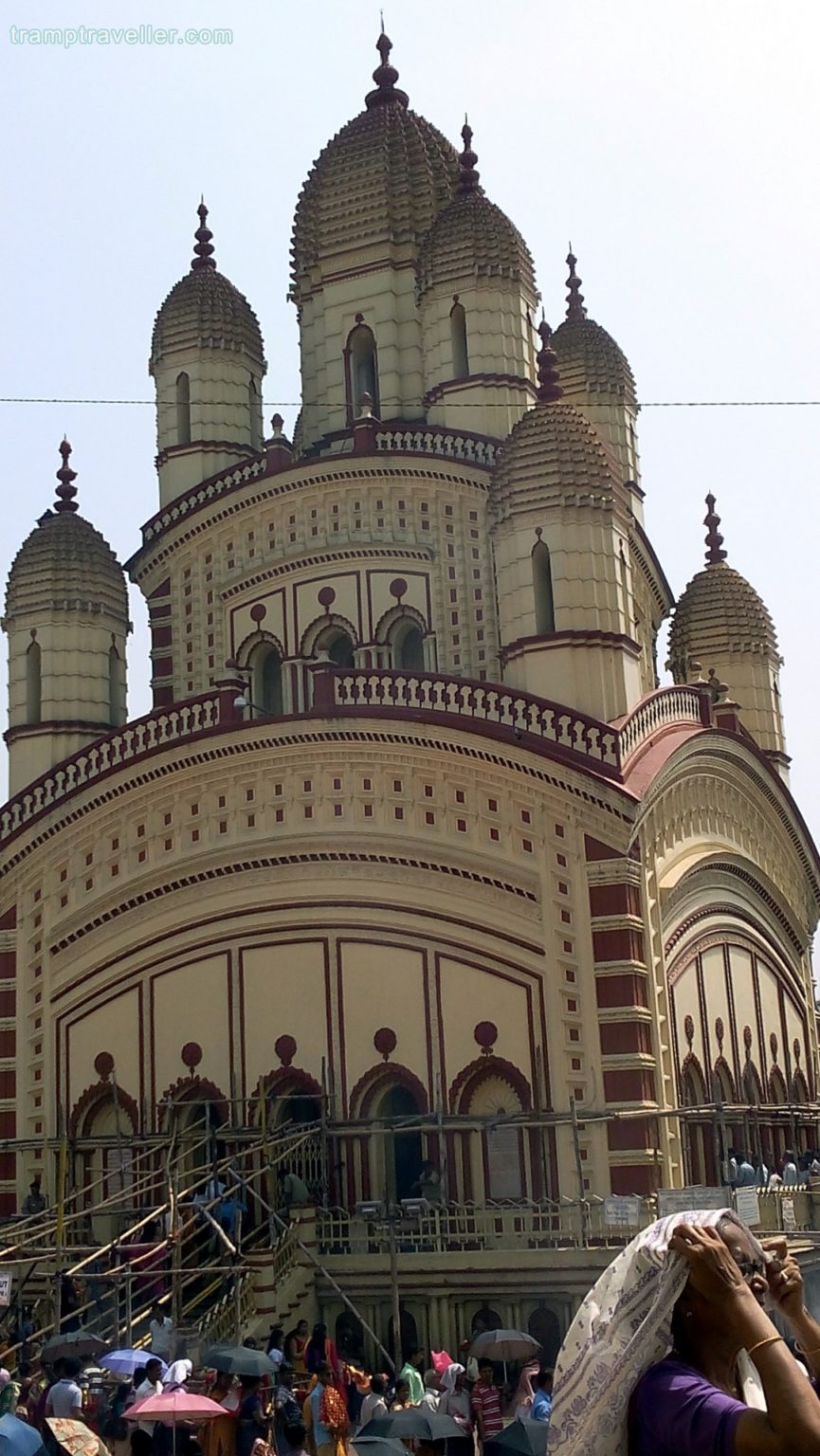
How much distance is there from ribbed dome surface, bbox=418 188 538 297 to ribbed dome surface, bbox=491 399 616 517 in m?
4.24

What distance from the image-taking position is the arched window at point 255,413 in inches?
1094

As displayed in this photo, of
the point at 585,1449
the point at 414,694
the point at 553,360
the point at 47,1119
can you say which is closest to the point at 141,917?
the point at 47,1119

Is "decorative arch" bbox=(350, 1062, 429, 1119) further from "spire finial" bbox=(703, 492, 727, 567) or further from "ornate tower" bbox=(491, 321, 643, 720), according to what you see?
"spire finial" bbox=(703, 492, 727, 567)

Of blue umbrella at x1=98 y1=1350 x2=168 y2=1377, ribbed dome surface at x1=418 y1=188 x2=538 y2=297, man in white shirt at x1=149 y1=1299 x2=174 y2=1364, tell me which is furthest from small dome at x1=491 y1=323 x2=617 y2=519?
blue umbrella at x1=98 y1=1350 x2=168 y2=1377

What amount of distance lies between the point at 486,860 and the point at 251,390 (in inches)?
412

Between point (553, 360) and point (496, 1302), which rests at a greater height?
point (553, 360)

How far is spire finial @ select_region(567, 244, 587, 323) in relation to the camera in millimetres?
30528

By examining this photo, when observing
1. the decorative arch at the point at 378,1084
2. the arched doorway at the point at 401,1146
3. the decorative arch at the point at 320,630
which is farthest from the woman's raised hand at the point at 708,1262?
the decorative arch at the point at 320,630

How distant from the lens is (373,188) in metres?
27.2

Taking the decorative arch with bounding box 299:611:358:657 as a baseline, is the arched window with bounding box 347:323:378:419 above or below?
above

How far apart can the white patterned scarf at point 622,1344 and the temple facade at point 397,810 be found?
14.6m

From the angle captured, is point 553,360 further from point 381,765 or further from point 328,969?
point 328,969

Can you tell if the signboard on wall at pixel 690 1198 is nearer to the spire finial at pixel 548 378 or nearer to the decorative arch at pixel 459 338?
the spire finial at pixel 548 378

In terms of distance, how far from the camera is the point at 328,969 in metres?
21.1
